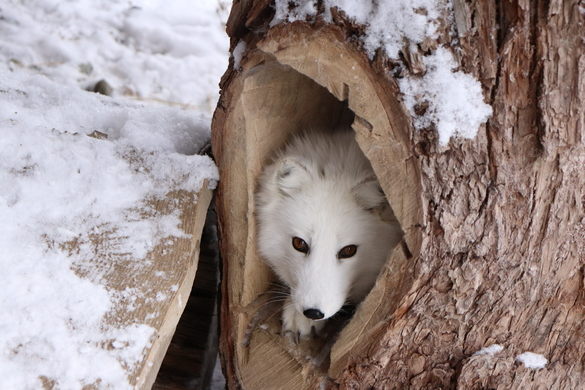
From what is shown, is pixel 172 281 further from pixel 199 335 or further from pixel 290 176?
pixel 199 335

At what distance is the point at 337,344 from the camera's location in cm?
223

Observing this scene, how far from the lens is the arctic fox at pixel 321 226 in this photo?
2.47 meters

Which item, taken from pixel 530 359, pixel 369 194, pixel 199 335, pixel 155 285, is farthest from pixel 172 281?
pixel 530 359

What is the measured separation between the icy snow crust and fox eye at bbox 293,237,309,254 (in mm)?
829

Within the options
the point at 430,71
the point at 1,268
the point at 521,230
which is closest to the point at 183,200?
the point at 1,268

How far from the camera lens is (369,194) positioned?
2.53 m

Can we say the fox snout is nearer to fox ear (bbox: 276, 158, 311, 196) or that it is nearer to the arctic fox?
the arctic fox

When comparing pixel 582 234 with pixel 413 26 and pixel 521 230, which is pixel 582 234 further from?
pixel 413 26

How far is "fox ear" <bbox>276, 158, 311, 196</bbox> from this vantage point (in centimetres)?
253

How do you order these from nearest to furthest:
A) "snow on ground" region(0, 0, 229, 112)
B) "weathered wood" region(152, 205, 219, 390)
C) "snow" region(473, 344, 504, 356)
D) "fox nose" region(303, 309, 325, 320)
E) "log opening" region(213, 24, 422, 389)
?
"log opening" region(213, 24, 422, 389)
"snow" region(473, 344, 504, 356)
"fox nose" region(303, 309, 325, 320)
"weathered wood" region(152, 205, 219, 390)
"snow on ground" region(0, 0, 229, 112)

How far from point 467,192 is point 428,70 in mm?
406

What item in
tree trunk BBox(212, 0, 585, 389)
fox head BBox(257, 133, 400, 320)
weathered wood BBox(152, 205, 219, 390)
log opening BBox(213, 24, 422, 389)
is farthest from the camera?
weathered wood BBox(152, 205, 219, 390)

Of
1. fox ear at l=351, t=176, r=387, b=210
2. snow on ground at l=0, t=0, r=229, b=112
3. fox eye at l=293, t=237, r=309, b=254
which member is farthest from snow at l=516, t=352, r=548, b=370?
snow on ground at l=0, t=0, r=229, b=112

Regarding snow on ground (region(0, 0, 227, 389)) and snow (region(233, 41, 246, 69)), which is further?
snow (region(233, 41, 246, 69))
